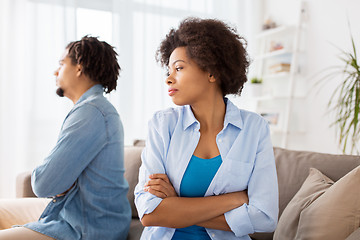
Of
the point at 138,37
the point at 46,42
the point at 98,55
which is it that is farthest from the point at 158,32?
the point at 98,55

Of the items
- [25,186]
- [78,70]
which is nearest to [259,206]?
[78,70]

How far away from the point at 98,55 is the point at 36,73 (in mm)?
1775

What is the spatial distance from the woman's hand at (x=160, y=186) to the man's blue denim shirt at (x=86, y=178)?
1.45 feet

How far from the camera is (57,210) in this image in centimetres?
160

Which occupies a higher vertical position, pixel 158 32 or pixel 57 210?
pixel 158 32

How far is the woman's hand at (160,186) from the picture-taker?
122cm

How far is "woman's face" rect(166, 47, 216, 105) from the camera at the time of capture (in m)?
1.28

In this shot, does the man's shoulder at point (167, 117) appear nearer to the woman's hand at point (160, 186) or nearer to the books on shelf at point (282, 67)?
the woman's hand at point (160, 186)

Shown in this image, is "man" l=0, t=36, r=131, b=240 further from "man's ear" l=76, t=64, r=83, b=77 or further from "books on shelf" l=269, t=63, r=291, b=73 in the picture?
"books on shelf" l=269, t=63, r=291, b=73

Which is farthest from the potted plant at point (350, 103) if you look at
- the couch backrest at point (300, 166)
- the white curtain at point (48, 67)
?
the white curtain at point (48, 67)

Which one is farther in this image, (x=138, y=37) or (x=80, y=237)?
(x=138, y=37)

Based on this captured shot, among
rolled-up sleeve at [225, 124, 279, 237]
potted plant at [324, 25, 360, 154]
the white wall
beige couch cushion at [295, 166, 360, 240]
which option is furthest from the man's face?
the white wall

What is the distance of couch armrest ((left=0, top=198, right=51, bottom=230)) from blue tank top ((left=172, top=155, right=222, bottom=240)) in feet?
2.95

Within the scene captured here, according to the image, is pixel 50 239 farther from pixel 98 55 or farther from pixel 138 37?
pixel 138 37
